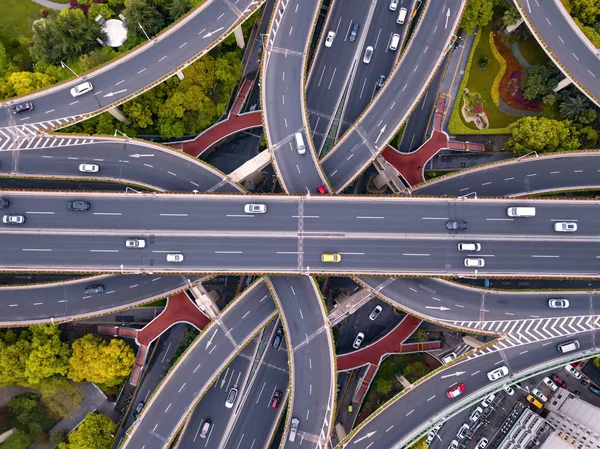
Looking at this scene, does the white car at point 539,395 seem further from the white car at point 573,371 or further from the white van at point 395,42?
the white van at point 395,42

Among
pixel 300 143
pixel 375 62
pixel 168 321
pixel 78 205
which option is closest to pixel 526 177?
pixel 375 62

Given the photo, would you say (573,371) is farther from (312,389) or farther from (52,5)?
(52,5)

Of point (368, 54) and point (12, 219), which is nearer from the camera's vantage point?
point (12, 219)

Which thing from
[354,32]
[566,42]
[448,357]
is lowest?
[448,357]

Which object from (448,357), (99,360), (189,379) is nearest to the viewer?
(99,360)

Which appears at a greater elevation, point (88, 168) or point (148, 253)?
point (88, 168)

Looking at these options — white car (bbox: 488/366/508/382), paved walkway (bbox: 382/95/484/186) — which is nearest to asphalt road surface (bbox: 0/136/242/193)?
paved walkway (bbox: 382/95/484/186)
